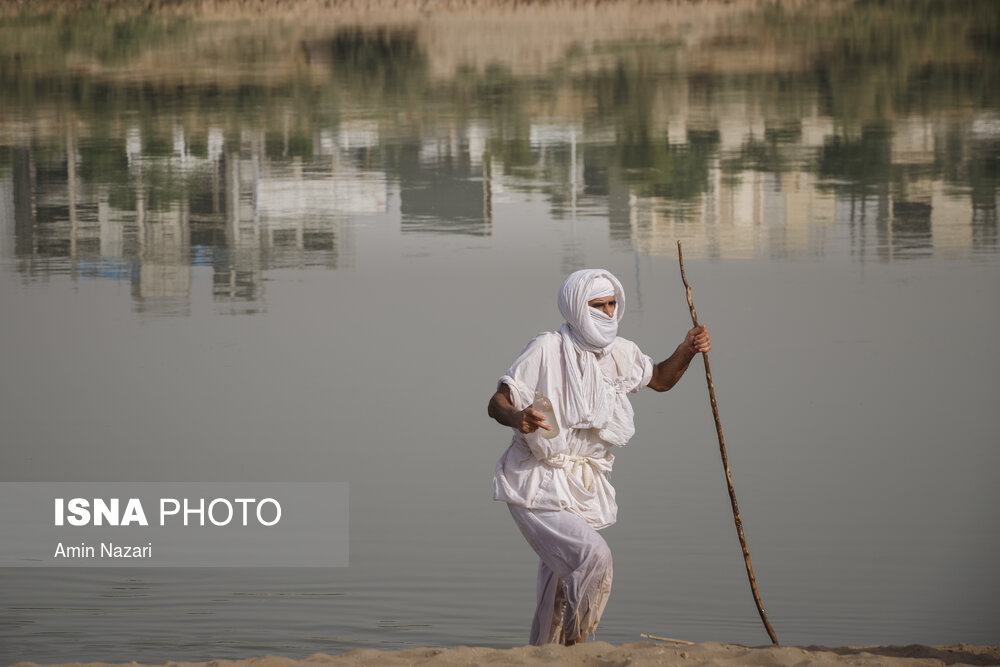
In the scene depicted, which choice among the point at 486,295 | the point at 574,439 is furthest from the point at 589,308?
the point at 486,295

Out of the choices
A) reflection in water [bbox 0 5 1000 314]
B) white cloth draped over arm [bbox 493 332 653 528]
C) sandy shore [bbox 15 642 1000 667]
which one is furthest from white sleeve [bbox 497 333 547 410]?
reflection in water [bbox 0 5 1000 314]

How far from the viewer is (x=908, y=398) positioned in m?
9.95

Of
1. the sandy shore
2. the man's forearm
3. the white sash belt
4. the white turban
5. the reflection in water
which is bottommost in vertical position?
the sandy shore

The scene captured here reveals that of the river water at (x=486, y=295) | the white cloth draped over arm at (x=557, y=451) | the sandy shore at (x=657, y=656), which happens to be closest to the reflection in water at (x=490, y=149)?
the river water at (x=486, y=295)

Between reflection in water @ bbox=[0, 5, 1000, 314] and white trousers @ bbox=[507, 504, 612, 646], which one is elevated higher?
reflection in water @ bbox=[0, 5, 1000, 314]

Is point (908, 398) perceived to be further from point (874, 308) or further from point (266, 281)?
point (266, 281)

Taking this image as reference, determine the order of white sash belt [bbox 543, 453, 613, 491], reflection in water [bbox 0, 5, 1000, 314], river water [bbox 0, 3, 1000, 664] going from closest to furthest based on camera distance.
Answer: white sash belt [bbox 543, 453, 613, 491], river water [bbox 0, 3, 1000, 664], reflection in water [bbox 0, 5, 1000, 314]

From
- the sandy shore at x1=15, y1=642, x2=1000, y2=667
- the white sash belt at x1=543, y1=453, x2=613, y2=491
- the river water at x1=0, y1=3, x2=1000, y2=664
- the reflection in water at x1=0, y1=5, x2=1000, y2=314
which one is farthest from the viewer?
the reflection in water at x1=0, y1=5, x2=1000, y2=314

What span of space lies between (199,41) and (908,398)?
6843 millimetres

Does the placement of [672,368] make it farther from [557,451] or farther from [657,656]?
[657,656]

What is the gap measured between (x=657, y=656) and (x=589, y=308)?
102 cm

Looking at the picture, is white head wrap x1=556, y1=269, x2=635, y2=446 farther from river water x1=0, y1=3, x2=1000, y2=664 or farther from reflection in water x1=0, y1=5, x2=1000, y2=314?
reflection in water x1=0, y1=5, x2=1000, y2=314

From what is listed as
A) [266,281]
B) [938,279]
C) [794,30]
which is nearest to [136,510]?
[266,281]

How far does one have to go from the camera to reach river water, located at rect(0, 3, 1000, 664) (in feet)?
22.1
